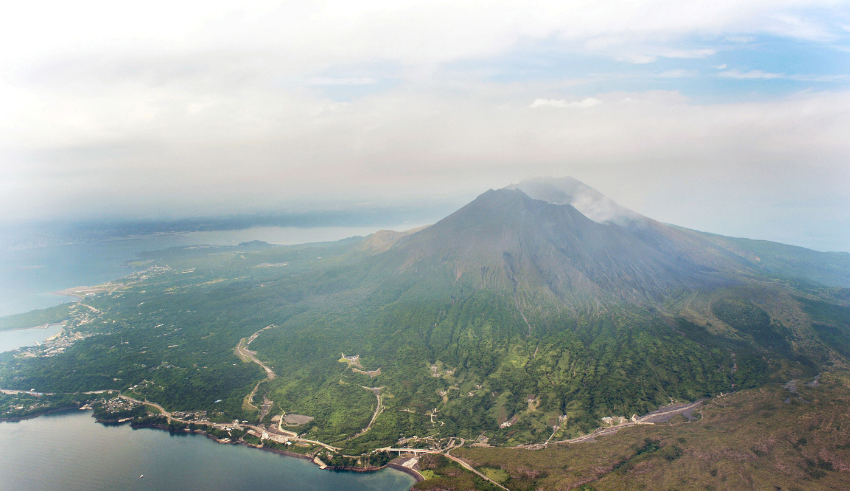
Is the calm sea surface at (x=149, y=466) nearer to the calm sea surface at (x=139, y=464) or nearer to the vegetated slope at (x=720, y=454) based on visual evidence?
the calm sea surface at (x=139, y=464)

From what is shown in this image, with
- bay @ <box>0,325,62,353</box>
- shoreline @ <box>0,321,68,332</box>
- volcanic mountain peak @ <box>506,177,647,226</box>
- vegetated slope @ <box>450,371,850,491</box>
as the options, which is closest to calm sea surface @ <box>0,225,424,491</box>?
vegetated slope @ <box>450,371,850,491</box>

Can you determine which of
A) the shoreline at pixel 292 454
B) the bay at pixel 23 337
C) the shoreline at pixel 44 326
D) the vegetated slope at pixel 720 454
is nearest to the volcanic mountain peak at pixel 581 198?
the vegetated slope at pixel 720 454

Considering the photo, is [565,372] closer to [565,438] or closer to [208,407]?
[565,438]

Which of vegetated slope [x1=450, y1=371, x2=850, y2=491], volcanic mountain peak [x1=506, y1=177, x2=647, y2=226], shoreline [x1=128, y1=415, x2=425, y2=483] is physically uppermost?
volcanic mountain peak [x1=506, y1=177, x2=647, y2=226]

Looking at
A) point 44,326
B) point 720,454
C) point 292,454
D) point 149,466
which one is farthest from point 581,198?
point 44,326

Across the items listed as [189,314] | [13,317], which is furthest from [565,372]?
[13,317]

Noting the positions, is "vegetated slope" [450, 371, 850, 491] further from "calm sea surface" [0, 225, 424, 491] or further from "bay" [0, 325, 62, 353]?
"bay" [0, 325, 62, 353]

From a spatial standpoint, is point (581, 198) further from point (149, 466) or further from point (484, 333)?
point (149, 466)
